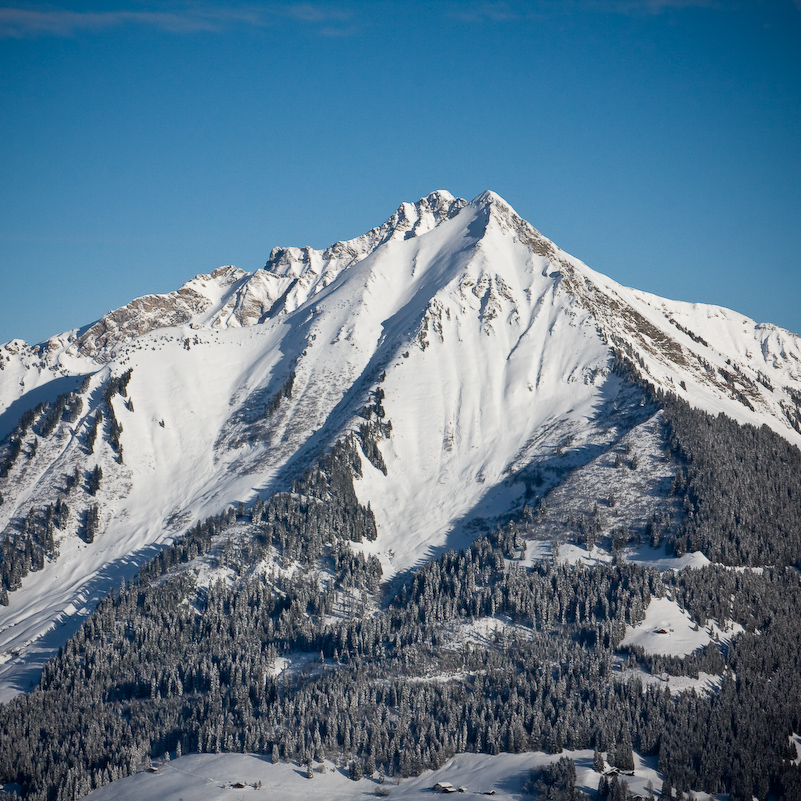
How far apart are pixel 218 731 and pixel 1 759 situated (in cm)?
4473

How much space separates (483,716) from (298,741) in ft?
125

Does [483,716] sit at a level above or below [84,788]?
above

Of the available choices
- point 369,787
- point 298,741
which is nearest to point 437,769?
point 369,787

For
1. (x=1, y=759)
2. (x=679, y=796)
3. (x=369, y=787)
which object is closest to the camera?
(x=679, y=796)

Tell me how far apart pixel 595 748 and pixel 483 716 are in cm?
2377

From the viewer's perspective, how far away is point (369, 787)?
603 ft

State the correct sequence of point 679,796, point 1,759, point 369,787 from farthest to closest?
1. point 1,759
2. point 369,787
3. point 679,796

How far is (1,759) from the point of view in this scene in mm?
196875

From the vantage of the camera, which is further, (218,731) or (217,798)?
A: (218,731)

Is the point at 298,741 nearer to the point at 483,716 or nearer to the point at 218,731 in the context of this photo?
the point at 218,731

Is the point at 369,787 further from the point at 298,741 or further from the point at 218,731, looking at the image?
the point at 218,731

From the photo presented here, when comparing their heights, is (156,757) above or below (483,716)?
below

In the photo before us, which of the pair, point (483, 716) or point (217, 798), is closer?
point (217, 798)

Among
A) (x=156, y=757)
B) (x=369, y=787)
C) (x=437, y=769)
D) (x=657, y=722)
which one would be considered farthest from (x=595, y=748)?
(x=156, y=757)
